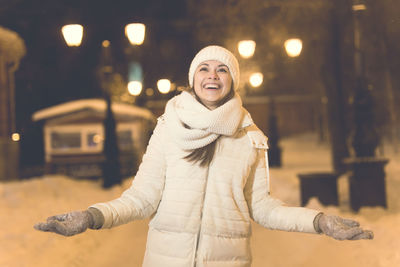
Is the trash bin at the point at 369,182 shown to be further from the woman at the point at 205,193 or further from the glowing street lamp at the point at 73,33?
the woman at the point at 205,193

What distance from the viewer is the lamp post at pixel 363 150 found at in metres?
10.0

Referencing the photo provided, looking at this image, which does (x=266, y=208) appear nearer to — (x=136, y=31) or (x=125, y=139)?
(x=136, y=31)

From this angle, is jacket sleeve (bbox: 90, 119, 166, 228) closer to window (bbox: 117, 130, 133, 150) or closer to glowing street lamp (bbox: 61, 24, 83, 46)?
glowing street lamp (bbox: 61, 24, 83, 46)

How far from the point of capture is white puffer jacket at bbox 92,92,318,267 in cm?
295

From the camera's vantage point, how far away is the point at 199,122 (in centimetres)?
303

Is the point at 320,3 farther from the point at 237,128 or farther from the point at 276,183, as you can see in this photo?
the point at 237,128

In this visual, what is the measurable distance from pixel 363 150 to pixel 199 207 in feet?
25.9

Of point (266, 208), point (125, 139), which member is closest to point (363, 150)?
point (266, 208)

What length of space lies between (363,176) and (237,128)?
755 cm

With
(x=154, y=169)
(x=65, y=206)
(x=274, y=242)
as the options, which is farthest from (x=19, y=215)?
(x=154, y=169)

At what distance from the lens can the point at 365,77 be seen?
1033 centimetres

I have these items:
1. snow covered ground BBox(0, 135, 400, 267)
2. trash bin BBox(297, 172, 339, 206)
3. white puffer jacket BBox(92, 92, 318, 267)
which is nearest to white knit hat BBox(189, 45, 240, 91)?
white puffer jacket BBox(92, 92, 318, 267)

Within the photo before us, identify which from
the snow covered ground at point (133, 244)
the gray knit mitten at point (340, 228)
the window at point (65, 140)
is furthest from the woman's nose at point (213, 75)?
the window at point (65, 140)

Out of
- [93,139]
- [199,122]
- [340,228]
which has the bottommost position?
[93,139]
